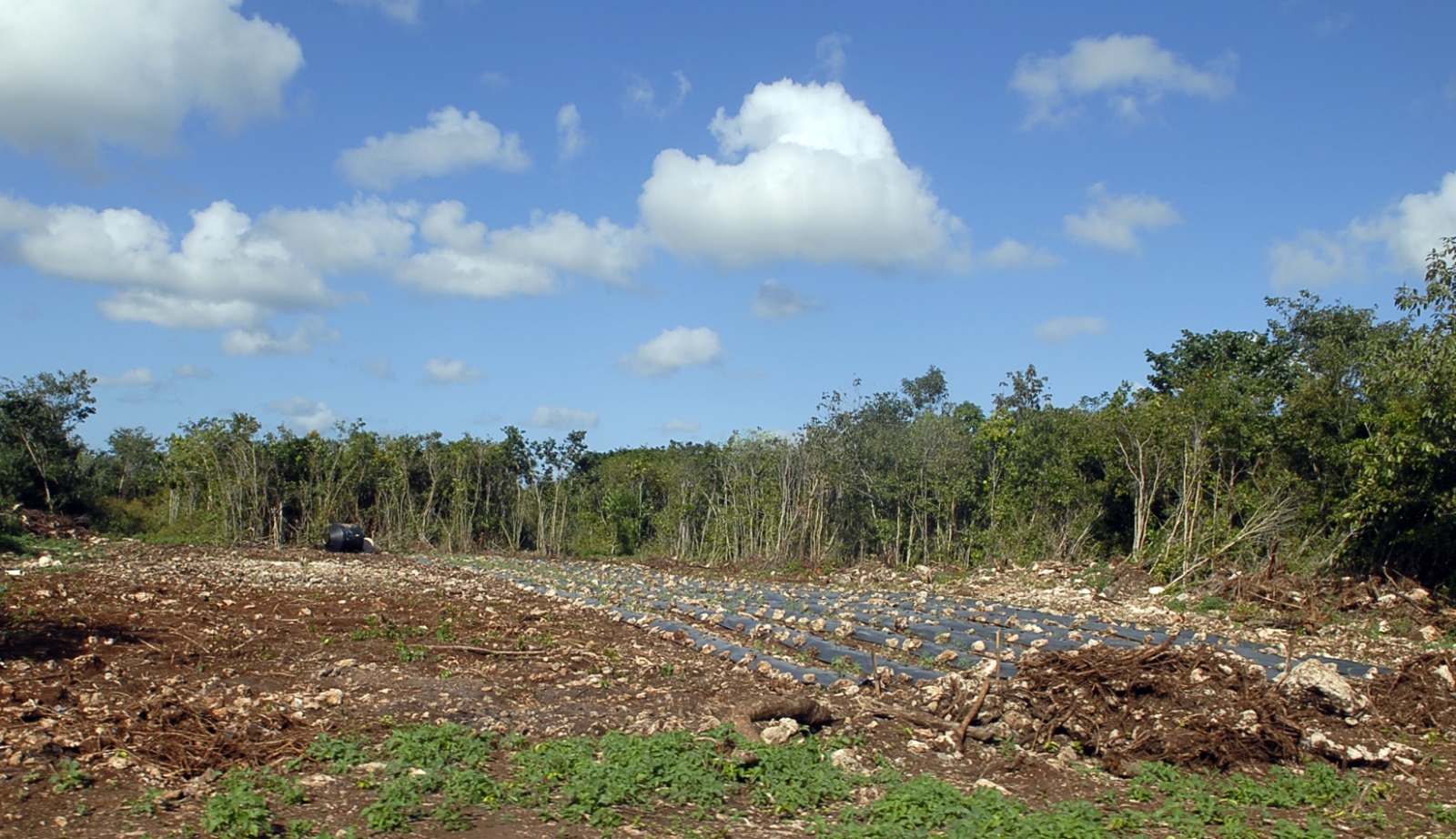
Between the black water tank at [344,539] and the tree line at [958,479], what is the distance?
6.05ft

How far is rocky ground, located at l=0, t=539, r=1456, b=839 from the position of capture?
474 centimetres

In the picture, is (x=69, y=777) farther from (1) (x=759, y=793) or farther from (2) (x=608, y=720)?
(1) (x=759, y=793)

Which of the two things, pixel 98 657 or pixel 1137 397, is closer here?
pixel 98 657

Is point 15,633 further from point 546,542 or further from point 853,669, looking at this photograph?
point 546,542

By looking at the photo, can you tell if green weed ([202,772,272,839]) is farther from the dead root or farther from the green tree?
the green tree

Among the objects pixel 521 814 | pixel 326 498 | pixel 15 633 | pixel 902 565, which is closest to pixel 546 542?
pixel 326 498

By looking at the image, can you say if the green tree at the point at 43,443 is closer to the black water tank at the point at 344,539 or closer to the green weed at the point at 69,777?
the black water tank at the point at 344,539

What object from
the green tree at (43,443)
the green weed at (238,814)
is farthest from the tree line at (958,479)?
the green weed at (238,814)

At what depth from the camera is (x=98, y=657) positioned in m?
7.40

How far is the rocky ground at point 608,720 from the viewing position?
187 inches

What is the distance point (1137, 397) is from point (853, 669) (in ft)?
39.3

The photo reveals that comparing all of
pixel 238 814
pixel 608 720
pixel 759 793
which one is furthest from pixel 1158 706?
pixel 238 814

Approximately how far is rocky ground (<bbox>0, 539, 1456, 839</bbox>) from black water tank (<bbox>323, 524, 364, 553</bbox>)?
1137 centimetres

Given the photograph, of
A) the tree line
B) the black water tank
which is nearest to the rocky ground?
the tree line
